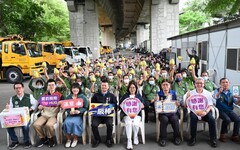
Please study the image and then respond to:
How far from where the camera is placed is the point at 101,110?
4680mm

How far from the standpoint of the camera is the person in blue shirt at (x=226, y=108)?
466 cm

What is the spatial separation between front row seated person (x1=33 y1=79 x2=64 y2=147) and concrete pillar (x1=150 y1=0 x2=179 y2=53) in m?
19.6

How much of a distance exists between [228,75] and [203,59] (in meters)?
2.70

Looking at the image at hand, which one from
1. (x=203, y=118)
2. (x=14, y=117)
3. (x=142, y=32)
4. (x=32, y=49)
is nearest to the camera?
(x=14, y=117)

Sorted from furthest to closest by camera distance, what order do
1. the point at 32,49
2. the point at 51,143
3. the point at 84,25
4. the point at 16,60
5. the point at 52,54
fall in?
1. the point at 84,25
2. the point at 52,54
3. the point at 32,49
4. the point at 16,60
5. the point at 51,143

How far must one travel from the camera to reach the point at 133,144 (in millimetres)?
4738

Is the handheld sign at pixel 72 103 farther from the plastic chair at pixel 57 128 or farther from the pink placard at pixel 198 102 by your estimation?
the pink placard at pixel 198 102

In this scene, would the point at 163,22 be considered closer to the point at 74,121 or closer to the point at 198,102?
the point at 198,102

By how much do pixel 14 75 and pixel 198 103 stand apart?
1137cm

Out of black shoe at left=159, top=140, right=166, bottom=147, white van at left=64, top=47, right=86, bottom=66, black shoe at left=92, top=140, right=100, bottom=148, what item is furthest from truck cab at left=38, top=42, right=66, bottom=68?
black shoe at left=159, top=140, right=166, bottom=147

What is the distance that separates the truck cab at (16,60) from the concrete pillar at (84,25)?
12168 mm

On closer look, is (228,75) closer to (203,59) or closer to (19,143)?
(203,59)

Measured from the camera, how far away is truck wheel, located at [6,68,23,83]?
13000 mm

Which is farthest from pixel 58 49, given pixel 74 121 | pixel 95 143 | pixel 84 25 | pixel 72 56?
pixel 95 143
